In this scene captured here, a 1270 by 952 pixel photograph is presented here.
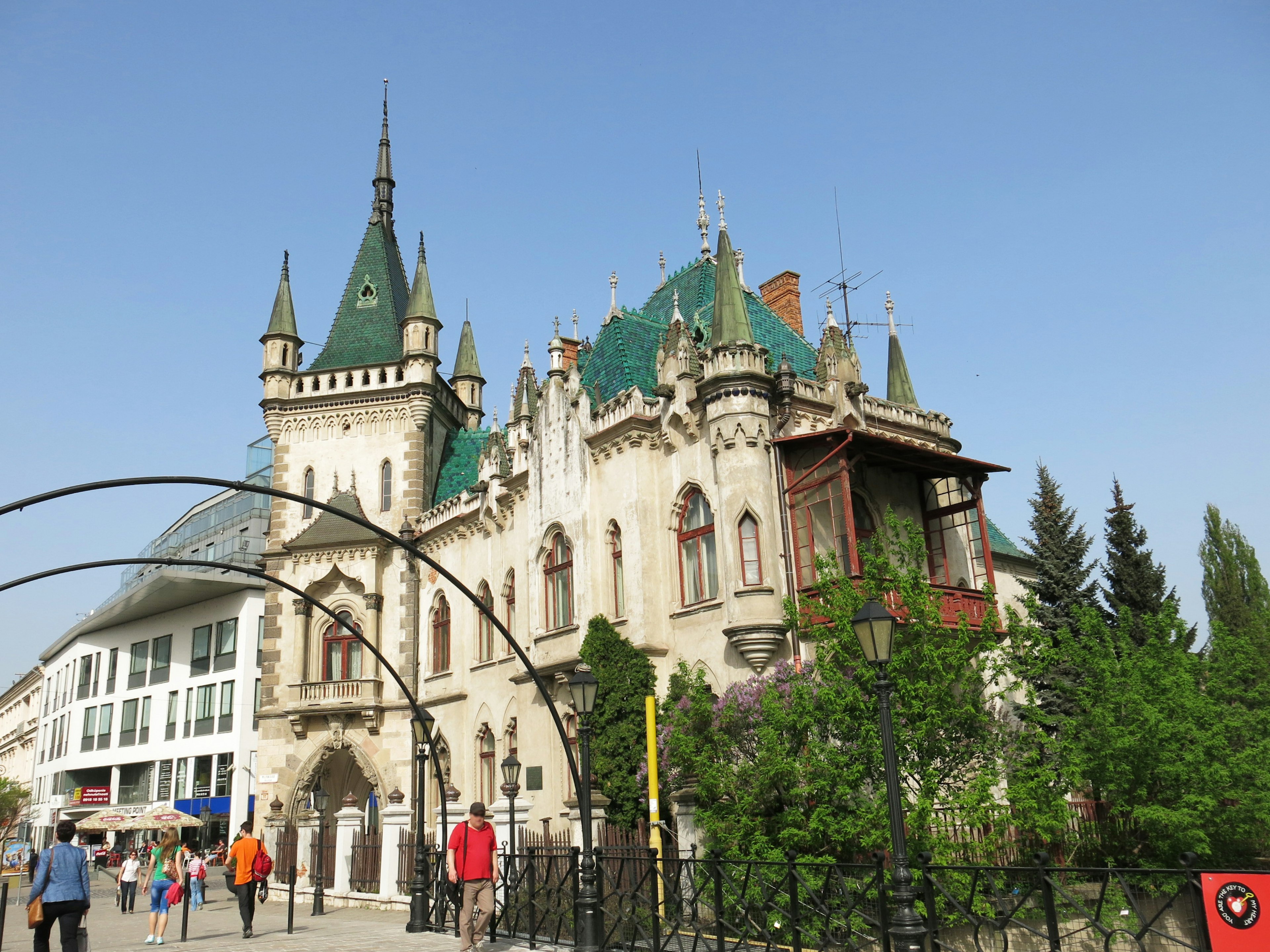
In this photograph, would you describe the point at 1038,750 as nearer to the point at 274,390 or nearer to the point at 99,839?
the point at 274,390

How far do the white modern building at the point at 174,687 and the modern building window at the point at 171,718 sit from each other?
61 millimetres

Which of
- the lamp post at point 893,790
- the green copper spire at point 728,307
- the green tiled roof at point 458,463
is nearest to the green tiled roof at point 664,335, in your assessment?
the green copper spire at point 728,307

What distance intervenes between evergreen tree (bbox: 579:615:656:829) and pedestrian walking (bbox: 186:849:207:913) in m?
9.29

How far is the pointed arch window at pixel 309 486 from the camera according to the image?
114 feet

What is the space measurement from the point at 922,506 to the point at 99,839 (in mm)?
55802

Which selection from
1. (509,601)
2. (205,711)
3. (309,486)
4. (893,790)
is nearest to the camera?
(893,790)

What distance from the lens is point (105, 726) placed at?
5850 cm

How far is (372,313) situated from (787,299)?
49.9 feet

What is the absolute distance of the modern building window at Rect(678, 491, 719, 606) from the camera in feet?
73.7

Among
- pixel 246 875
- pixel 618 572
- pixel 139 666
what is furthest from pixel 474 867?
pixel 139 666

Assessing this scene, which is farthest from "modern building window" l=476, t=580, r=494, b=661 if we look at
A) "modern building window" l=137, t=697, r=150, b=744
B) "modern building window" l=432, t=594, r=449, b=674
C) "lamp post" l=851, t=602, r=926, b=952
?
"modern building window" l=137, t=697, r=150, b=744

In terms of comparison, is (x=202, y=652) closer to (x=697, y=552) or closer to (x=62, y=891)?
(x=697, y=552)

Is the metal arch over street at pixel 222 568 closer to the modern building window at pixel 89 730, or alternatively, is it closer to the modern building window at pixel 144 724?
the modern building window at pixel 144 724

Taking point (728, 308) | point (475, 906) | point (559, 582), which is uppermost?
point (728, 308)
